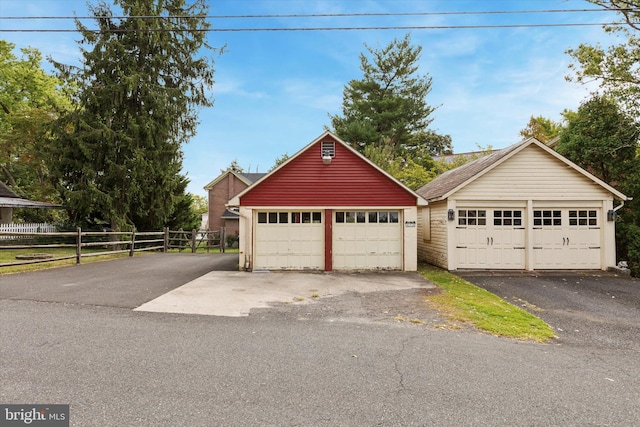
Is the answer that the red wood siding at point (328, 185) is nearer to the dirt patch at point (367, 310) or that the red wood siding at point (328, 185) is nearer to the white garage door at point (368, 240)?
the white garage door at point (368, 240)

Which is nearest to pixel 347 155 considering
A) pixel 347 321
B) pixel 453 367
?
pixel 347 321

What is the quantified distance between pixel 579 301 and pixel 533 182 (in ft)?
17.9

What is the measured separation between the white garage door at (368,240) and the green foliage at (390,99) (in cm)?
1949

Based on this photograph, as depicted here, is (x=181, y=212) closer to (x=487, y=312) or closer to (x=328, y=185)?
(x=328, y=185)

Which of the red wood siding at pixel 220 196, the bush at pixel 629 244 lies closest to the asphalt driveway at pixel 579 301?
the bush at pixel 629 244

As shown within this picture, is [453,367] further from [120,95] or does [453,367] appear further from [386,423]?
[120,95]

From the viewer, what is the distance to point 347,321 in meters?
5.91

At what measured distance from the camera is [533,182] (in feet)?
39.5

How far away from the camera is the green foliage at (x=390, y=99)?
30766 mm

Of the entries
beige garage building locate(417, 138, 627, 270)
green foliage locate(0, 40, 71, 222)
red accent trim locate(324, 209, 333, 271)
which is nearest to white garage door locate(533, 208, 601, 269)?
beige garage building locate(417, 138, 627, 270)

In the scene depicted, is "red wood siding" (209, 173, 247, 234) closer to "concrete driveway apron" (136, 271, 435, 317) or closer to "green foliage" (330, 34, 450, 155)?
"green foliage" (330, 34, 450, 155)

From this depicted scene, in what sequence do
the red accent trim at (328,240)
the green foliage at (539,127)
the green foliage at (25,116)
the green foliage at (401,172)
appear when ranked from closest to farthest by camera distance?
the red accent trim at (328,240), the green foliage at (401,172), the green foliage at (25,116), the green foliage at (539,127)

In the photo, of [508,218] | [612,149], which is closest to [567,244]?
[508,218]

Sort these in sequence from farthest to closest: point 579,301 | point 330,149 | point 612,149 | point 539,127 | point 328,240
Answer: point 539,127 < point 612,149 < point 330,149 < point 328,240 < point 579,301
